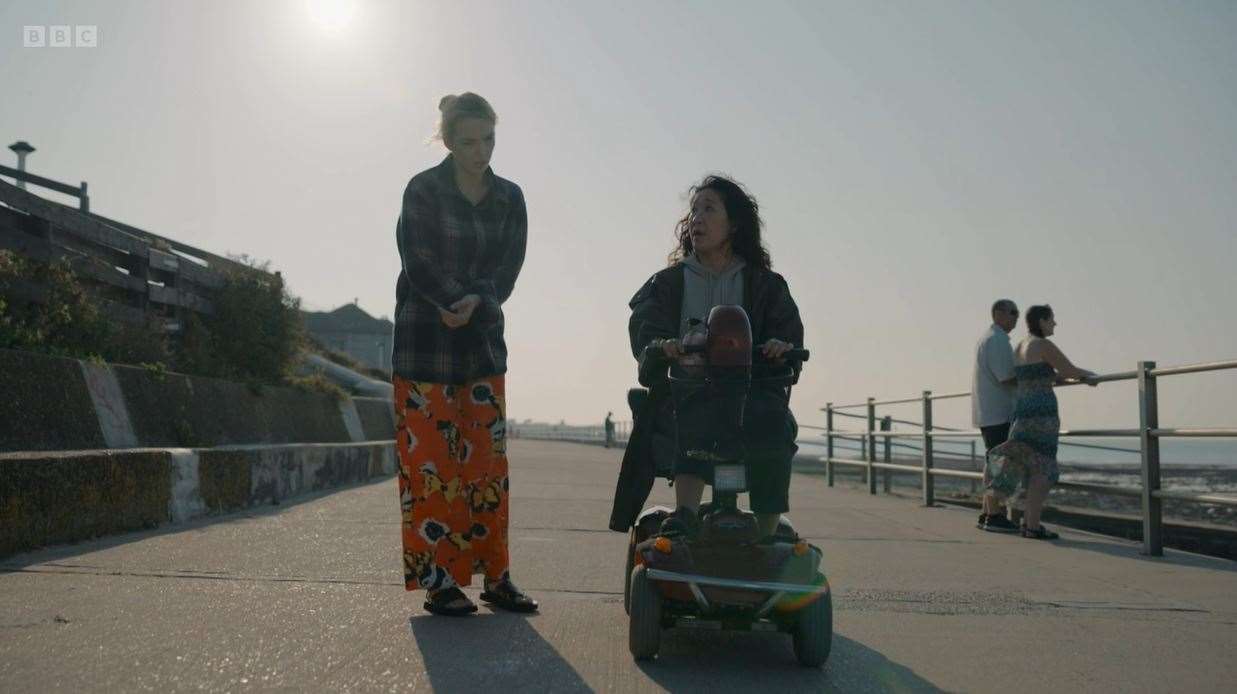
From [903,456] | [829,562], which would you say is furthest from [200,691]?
[903,456]

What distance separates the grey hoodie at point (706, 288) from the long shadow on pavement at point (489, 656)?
113 centimetres

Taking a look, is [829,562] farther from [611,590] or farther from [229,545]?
[229,545]

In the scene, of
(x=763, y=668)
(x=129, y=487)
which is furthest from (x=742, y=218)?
(x=129, y=487)

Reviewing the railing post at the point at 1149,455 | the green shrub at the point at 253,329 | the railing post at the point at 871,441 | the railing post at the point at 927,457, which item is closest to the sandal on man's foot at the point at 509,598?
the railing post at the point at 1149,455

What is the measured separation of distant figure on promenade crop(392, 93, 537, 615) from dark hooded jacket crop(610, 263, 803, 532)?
61cm

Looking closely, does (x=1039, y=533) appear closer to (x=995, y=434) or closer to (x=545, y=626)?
(x=995, y=434)

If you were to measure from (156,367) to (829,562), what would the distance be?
4.56 metres

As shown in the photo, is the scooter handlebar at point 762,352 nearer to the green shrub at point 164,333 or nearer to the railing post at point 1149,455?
the green shrub at point 164,333

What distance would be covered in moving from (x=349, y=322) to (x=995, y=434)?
81135 mm

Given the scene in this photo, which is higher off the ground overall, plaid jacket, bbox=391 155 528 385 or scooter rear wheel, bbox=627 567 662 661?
plaid jacket, bbox=391 155 528 385

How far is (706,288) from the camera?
3.73 metres

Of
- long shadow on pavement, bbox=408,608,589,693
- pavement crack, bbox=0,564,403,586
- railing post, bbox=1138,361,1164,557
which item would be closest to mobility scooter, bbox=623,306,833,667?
long shadow on pavement, bbox=408,608,589,693

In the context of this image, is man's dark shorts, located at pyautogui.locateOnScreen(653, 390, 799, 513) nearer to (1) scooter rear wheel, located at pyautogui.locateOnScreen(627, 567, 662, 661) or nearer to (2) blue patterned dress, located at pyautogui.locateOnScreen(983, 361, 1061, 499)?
(1) scooter rear wheel, located at pyautogui.locateOnScreen(627, 567, 662, 661)

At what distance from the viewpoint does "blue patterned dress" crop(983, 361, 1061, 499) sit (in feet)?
25.1
